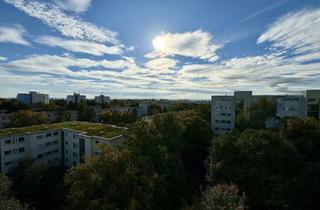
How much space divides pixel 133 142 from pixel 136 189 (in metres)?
6.56

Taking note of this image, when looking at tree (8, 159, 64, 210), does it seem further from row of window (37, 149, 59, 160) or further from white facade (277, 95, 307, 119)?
white facade (277, 95, 307, 119)

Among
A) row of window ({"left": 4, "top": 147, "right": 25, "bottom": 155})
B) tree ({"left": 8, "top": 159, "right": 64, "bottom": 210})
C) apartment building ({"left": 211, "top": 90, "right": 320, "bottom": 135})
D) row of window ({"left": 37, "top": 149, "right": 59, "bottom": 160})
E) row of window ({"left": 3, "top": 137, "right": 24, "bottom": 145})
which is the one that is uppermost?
apartment building ({"left": 211, "top": 90, "right": 320, "bottom": 135})

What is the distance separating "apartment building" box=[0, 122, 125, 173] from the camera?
97.4 feet

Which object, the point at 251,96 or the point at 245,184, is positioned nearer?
the point at 245,184

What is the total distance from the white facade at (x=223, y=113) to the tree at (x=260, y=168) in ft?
Result: 81.0

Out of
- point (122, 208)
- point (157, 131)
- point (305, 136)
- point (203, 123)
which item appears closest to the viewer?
point (122, 208)

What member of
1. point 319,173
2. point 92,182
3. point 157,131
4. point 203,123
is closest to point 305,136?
point 319,173

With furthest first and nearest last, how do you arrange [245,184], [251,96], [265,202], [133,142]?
[251,96] → [133,142] → [245,184] → [265,202]

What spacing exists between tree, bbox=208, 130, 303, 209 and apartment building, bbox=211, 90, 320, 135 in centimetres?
2475

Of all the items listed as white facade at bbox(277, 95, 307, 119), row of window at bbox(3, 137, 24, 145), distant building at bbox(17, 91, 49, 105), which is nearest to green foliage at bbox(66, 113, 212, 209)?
row of window at bbox(3, 137, 24, 145)

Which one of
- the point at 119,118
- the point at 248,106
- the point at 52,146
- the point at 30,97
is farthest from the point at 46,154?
the point at 30,97

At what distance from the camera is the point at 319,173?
65.9 ft

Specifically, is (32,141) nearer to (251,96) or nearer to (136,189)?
(136,189)

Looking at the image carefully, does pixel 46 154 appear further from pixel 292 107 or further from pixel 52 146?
pixel 292 107
